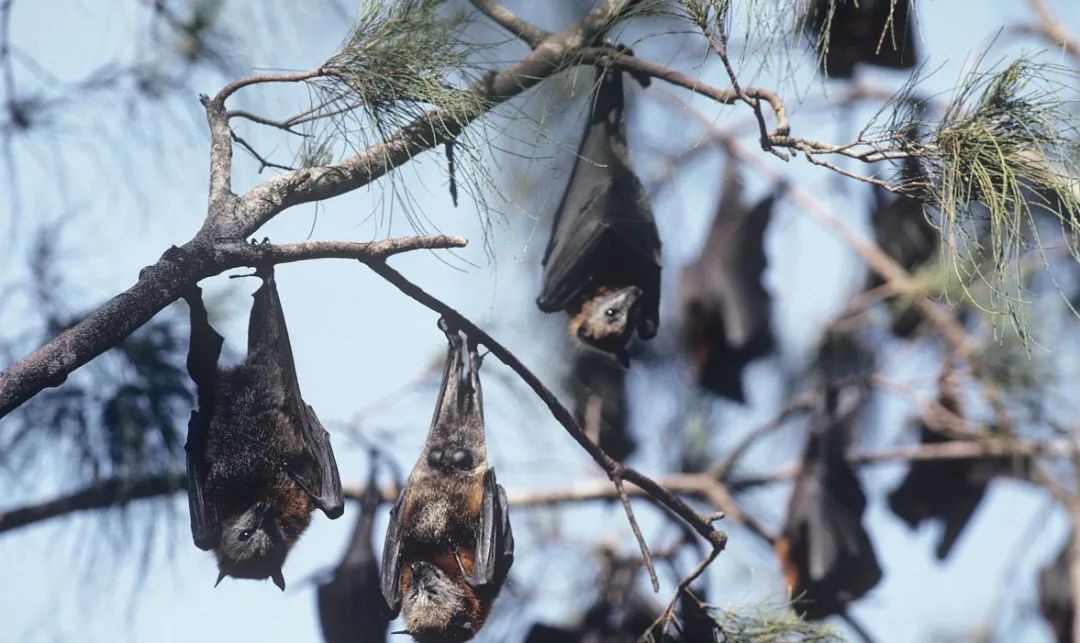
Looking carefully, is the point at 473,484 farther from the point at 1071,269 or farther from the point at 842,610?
the point at 1071,269

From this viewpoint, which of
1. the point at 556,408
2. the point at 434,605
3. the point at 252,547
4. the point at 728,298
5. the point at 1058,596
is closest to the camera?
the point at 556,408

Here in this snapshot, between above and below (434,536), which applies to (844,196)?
above

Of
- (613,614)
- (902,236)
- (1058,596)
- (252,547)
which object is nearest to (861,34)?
(252,547)

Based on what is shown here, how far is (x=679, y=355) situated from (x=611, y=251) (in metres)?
3.26

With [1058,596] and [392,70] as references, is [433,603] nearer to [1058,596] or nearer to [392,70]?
[392,70]

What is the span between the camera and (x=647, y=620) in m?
5.98

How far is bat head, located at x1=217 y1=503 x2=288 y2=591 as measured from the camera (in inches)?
153

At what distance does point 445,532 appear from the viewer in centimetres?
432

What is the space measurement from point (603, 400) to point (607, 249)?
2.34 m

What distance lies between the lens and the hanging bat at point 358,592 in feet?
18.9

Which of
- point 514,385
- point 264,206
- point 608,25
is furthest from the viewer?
point 514,385

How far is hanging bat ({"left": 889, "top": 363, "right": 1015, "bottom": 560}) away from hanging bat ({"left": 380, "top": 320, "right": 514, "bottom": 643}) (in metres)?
5.31

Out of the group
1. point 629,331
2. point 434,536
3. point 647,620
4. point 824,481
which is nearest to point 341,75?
point 434,536

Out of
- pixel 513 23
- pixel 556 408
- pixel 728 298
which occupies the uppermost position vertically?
pixel 513 23
